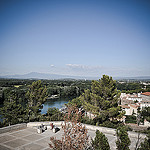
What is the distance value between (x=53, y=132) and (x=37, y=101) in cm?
1008

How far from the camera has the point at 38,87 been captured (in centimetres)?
2003

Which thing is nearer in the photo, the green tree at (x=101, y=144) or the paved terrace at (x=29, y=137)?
the green tree at (x=101, y=144)

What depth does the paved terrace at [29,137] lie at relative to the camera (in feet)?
26.7

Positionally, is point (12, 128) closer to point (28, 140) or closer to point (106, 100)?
point (28, 140)

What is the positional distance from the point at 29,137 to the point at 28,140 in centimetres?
53

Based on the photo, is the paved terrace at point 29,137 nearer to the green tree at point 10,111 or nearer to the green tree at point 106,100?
the green tree at point 10,111

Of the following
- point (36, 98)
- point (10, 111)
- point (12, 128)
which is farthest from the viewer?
point (36, 98)

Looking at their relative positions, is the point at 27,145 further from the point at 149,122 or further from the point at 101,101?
the point at 149,122

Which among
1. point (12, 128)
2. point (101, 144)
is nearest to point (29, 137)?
point (12, 128)

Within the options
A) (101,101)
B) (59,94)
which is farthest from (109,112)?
(59,94)

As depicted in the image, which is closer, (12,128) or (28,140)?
(28,140)

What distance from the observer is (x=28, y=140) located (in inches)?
355

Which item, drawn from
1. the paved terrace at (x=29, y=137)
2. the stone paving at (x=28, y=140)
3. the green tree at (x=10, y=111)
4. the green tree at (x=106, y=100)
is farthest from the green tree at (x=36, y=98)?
the stone paving at (x=28, y=140)

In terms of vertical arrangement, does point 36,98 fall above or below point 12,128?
above
